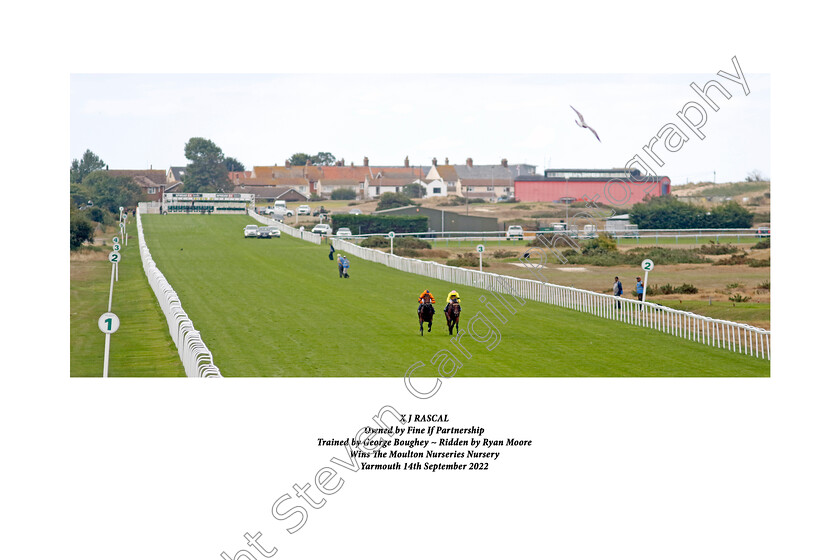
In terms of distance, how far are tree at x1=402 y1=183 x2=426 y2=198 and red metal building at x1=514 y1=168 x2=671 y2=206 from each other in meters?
26.1

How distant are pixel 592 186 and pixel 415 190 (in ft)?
132

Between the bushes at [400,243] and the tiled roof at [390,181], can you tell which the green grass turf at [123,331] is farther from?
the tiled roof at [390,181]

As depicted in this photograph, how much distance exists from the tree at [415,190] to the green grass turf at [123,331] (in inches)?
3975

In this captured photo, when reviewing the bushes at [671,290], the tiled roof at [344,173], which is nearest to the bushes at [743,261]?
the bushes at [671,290]

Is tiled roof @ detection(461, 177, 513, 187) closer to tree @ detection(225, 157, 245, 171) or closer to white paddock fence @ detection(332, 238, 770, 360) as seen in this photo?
tree @ detection(225, 157, 245, 171)

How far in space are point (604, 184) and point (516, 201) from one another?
1492 cm

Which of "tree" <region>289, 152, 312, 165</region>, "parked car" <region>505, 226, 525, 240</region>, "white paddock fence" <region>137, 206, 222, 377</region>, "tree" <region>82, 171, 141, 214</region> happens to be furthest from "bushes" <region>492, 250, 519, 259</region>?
"tree" <region>289, 152, 312, 165</region>

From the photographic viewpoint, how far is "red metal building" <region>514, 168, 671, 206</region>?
98812mm

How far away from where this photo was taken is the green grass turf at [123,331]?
20062mm

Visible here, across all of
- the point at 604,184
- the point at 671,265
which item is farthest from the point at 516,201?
the point at 671,265

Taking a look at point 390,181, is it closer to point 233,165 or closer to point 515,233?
point 233,165

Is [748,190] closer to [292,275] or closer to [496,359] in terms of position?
[292,275]

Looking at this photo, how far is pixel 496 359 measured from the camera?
21.1 meters

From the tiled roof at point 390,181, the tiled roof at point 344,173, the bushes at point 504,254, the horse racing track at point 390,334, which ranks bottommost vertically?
the horse racing track at point 390,334
